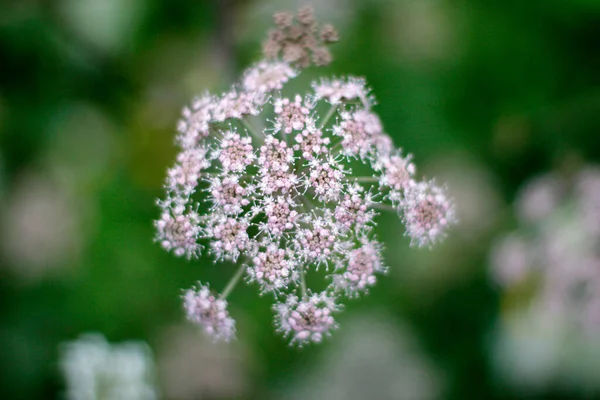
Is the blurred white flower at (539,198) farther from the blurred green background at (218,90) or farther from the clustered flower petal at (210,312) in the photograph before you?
the clustered flower petal at (210,312)

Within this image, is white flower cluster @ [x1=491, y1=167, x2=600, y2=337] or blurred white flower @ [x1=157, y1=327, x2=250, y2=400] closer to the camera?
white flower cluster @ [x1=491, y1=167, x2=600, y2=337]

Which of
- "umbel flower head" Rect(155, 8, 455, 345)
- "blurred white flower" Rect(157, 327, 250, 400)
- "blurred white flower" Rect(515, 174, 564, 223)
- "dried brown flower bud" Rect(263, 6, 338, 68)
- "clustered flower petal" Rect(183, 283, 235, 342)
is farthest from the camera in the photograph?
"blurred white flower" Rect(157, 327, 250, 400)

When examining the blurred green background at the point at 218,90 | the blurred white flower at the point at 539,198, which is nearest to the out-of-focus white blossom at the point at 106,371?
the blurred green background at the point at 218,90

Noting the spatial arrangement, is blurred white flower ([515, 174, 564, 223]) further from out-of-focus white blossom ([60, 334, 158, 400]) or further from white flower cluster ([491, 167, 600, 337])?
out-of-focus white blossom ([60, 334, 158, 400])

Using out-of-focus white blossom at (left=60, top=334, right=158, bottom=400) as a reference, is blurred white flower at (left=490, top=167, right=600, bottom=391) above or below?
above

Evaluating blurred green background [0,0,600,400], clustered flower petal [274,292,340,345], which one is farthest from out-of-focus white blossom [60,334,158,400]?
clustered flower petal [274,292,340,345]

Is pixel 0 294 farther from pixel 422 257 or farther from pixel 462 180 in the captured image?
pixel 462 180

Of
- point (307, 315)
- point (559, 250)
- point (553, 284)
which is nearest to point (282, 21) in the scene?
point (307, 315)
